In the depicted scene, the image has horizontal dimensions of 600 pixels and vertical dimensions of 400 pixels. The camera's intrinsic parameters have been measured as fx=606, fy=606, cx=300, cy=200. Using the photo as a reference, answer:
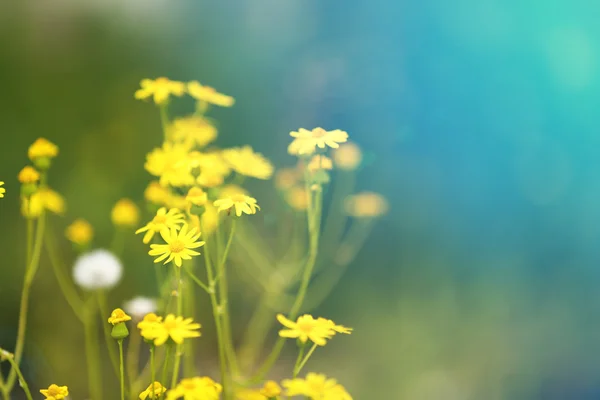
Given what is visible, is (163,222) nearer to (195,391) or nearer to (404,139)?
(195,391)

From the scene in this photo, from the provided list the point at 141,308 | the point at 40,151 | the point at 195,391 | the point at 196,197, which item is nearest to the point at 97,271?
the point at 141,308

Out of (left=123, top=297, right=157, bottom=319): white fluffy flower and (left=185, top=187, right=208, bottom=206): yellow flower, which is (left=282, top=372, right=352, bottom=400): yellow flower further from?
(left=123, top=297, right=157, bottom=319): white fluffy flower

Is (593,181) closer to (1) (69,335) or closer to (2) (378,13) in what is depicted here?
(2) (378,13)

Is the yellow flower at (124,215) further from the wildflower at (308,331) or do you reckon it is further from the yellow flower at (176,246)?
the wildflower at (308,331)

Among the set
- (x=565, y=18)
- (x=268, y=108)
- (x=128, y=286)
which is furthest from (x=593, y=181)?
(x=128, y=286)

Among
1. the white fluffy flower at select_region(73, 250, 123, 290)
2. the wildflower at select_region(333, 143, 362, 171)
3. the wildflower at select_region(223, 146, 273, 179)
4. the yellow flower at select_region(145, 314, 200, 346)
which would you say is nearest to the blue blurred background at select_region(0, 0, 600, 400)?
the wildflower at select_region(333, 143, 362, 171)
